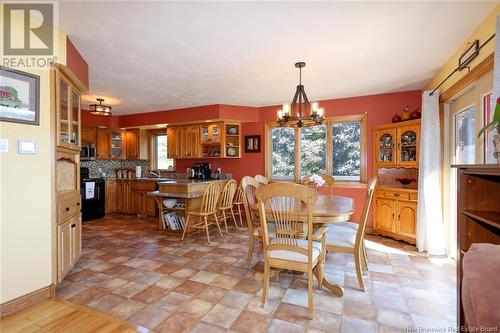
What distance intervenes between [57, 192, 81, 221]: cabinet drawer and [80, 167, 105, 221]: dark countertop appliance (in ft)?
8.64

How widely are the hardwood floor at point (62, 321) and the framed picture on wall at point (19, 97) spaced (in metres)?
1.56

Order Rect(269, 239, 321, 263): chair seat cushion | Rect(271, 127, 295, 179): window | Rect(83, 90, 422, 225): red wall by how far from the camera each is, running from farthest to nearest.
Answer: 1. Rect(271, 127, 295, 179): window
2. Rect(83, 90, 422, 225): red wall
3. Rect(269, 239, 321, 263): chair seat cushion

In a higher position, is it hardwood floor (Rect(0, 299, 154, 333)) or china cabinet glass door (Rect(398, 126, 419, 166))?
china cabinet glass door (Rect(398, 126, 419, 166))

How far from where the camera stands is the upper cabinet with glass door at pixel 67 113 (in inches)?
91.0

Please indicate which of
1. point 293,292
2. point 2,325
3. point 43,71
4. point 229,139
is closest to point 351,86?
point 229,139

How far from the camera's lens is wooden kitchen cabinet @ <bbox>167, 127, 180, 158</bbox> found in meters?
5.66

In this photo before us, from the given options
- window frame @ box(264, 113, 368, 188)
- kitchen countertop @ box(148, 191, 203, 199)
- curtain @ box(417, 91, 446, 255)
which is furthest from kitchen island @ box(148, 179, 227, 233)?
curtain @ box(417, 91, 446, 255)

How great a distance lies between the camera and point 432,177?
3.24m

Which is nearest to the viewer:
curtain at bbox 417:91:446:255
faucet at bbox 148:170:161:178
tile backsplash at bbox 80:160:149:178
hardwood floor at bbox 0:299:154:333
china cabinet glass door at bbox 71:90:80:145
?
hardwood floor at bbox 0:299:154:333

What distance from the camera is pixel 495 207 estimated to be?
5.08 ft

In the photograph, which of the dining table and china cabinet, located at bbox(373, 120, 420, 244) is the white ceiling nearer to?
china cabinet, located at bbox(373, 120, 420, 244)

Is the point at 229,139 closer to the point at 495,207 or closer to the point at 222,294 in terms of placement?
the point at 222,294

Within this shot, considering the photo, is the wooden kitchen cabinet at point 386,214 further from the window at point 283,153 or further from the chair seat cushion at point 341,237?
the window at point 283,153

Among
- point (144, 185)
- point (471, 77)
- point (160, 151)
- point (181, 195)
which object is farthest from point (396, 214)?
point (160, 151)
